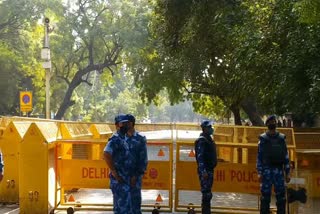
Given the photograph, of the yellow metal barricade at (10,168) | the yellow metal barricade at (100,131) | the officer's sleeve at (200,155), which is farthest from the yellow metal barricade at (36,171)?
the yellow metal barricade at (100,131)

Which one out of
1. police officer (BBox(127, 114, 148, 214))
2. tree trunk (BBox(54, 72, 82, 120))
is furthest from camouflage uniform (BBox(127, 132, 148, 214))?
tree trunk (BBox(54, 72, 82, 120))

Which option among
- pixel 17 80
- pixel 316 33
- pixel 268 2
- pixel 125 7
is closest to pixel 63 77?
pixel 17 80

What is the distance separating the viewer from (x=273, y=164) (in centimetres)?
770

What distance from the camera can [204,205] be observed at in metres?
8.27

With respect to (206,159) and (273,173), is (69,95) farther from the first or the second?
(273,173)

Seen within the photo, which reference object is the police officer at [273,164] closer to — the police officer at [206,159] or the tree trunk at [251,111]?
the police officer at [206,159]

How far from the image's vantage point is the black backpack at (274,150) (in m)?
7.66

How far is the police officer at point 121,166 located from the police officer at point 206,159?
1749 mm

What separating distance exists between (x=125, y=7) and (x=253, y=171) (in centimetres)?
2979

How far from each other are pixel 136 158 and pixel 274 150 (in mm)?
2198

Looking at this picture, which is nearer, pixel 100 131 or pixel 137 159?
pixel 137 159

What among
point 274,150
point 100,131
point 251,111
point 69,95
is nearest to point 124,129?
point 274,150

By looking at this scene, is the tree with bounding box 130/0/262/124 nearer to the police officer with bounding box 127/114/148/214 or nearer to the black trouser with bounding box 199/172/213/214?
the black trouser with bounding box 199/172/213/214

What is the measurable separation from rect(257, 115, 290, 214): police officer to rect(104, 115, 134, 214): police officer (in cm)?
220
